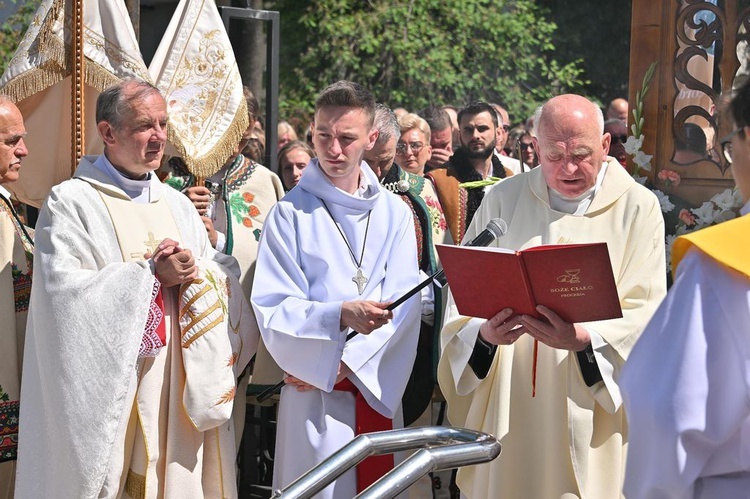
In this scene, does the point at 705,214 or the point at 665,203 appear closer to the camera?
the point at 705,214

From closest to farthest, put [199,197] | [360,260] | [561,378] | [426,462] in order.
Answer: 1. [426,462]
2. [561,378]
3. [360,260]
4. [199,197]

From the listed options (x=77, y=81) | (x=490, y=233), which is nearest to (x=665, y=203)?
(x=490, y=233)

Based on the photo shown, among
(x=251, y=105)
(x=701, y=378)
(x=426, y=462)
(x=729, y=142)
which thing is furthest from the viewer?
(x=251, y=105)

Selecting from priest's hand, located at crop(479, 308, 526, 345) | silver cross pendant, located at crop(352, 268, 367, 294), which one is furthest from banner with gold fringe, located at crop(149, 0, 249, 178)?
priest's hand, located at crop(479, 308, 526, 345)

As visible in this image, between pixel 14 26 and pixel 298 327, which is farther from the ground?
pixel 14 26

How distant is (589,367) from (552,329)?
0.37 meters

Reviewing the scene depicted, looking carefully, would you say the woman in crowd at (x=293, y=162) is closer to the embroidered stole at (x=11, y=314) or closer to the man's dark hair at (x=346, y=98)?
the man's dark hair at (x=346, y=98)

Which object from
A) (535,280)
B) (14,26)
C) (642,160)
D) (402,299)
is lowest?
(402,299)

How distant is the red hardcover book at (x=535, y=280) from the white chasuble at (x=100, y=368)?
1240 millimetres

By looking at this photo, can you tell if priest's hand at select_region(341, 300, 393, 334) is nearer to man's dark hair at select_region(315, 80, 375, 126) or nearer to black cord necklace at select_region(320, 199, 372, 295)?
black cord necklace at select_region(320, 199, 372, 295)

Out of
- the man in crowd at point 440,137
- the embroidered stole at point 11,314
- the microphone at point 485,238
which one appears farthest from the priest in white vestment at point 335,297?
the man in crowd at point 440,137

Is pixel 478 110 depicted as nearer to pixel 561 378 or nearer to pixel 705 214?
pixel 705 214

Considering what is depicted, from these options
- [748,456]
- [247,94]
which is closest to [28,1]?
[247,94]

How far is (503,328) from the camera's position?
430 cm
